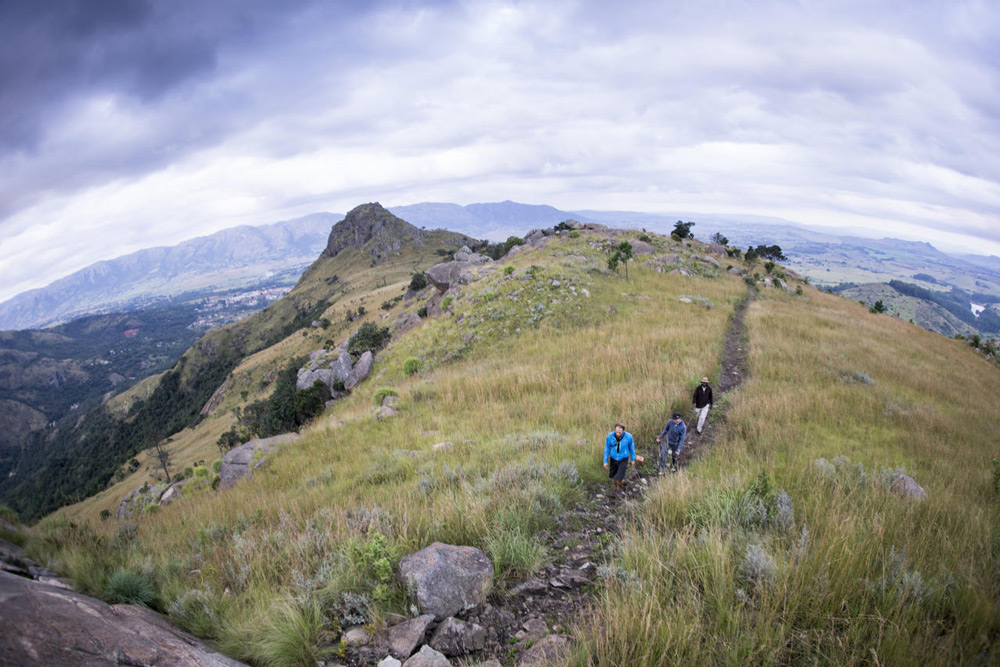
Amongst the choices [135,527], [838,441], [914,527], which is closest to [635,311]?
[838,441]

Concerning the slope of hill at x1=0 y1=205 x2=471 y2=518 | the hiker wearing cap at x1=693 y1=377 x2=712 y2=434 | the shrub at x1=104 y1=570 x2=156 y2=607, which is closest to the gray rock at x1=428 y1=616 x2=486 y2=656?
the shrub at x1=104 y1=570 x2=156 y2=607

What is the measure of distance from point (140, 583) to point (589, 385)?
1017 cm

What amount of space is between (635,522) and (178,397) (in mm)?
167139

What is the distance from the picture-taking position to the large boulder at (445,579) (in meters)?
3.66

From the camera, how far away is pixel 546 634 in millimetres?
3371

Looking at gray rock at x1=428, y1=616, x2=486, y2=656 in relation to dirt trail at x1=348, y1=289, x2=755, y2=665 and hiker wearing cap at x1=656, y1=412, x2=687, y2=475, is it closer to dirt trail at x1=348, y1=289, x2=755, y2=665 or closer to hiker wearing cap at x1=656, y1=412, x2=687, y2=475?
dirt trail at x1=348, y1=289, x2=755, y2=665

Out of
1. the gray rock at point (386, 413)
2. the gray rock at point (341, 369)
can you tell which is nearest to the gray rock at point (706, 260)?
the gray rock at point (341, 369)

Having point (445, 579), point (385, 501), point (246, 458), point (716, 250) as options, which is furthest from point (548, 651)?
point (716, 250)

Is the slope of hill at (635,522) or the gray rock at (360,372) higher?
the slope of hill at (635,522)

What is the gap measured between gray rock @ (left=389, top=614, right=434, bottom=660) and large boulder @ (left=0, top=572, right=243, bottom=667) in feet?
4.08

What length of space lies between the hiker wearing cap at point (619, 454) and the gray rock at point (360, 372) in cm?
1817

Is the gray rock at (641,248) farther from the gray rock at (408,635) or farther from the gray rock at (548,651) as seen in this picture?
the gray rock at (408,635)

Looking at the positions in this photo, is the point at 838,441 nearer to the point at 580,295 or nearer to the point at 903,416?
the point at 903,416

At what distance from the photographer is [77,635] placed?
273 cm
